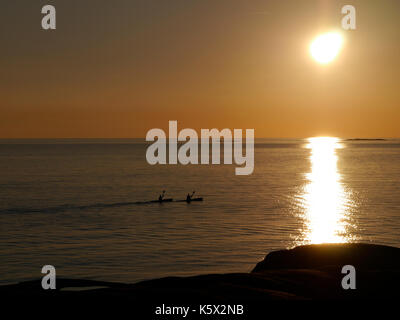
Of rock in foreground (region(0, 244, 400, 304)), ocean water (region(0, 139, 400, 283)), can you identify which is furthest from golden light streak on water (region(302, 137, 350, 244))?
rock in foreground (region(0, 244, 400, 304))

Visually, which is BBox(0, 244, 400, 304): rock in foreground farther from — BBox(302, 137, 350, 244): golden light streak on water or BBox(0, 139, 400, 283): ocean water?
BBox(302, 137, 350, 244): golden light streak on water

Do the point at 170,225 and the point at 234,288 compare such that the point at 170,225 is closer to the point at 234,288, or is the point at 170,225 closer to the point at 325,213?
the point at 325,213

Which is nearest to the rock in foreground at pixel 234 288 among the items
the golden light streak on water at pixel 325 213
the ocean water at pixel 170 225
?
the ocean water at pixel 170 225

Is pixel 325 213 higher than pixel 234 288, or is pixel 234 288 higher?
pixel 234 288

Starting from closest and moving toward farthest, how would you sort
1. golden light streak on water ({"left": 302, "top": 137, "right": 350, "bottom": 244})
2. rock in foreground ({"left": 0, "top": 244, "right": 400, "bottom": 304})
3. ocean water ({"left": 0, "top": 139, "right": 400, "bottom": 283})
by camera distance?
1. rock in foreground ({"left": 0, "top": 244, "right": 400, "bottom": 304})
2. ocean water ({"left": 0, "top": 139, "right": 400, "bottom": 283})
3. golden light streak on water ({"left": 302, "top": 137, "right": 350, "bottom": 244})

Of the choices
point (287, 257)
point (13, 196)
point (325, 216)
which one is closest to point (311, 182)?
point (325, 216)

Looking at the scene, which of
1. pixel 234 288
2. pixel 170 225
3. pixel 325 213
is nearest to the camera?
pixel 234 288

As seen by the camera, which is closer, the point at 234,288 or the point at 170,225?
the point at 234,288

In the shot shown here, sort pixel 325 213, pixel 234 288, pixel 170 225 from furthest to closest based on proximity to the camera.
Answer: pixel 325 213 → pixel 170 225 → pixel 234 288

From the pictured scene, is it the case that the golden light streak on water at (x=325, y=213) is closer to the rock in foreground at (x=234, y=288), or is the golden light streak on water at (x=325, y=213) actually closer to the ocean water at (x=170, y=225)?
the ocean water at (x=170, y=225)

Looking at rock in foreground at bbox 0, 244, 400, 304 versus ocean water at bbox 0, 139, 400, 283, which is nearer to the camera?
rock in foreground at bbox 0, 244, 400, 304

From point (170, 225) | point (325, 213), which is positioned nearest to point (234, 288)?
point (170, 225)

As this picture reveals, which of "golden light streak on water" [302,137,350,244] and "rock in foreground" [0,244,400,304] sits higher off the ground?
"rock in foreground" [0,244,400,304]
